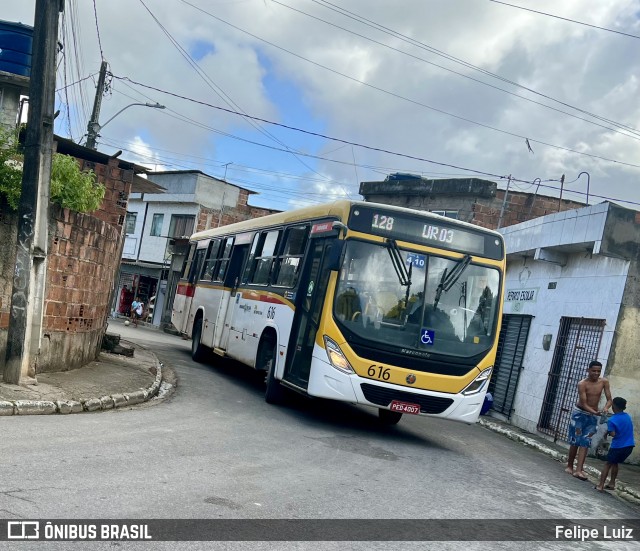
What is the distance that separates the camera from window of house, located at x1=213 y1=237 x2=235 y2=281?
17.0 metres

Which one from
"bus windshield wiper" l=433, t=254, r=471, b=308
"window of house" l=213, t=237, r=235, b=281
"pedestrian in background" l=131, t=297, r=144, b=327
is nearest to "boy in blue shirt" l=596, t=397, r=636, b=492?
"bus windshield wiper" l=433, t=254, r=471, b=308

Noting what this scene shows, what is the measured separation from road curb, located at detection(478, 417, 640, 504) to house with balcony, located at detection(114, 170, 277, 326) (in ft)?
87.7

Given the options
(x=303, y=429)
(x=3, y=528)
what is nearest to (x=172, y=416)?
(x=303, y=429)

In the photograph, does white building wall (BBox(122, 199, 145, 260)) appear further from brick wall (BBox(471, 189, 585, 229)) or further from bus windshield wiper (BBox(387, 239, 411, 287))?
bus windshield wiper (BBox(387, 239, 411, 287))

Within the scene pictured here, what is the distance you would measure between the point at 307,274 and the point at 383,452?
3.11 metres

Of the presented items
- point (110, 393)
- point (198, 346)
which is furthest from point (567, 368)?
point (110, 393)

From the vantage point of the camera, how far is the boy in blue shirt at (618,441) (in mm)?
10055

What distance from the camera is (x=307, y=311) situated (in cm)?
1112

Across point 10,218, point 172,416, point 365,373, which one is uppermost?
point 10,218

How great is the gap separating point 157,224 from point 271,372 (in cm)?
3466

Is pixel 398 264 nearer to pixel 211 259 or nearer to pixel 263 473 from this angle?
pixel 263 473

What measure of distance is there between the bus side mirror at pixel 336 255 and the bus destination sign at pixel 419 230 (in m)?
0.39

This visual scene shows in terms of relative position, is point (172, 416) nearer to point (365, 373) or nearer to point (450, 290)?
point (365, 373)

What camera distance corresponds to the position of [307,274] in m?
11.5
